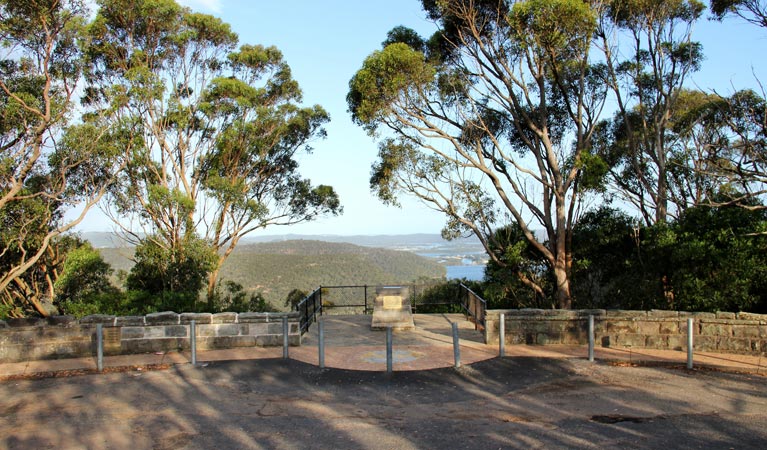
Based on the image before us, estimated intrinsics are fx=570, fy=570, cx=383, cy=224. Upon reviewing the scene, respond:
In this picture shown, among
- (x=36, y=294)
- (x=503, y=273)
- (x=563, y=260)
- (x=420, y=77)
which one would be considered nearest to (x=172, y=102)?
(x=36, y=294)

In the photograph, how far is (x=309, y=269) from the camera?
37906 mm

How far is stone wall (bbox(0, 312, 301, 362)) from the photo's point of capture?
1090cm

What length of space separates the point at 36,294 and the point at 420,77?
53.5 feet

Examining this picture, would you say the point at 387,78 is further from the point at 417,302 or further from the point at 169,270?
the point at 169,270

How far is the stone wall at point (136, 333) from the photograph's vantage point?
429 inches

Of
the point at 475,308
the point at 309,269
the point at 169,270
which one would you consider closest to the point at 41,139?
the point at 169,270

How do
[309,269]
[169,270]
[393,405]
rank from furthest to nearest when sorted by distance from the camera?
[309,269] < [169,270] < [393,405]

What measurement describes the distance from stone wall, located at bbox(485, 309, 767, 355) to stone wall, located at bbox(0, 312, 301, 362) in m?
4.77

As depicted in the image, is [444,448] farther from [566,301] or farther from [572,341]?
[566,301]

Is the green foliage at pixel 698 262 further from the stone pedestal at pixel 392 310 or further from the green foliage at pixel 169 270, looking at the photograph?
the green foliage at pixel 169 270

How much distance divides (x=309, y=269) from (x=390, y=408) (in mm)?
30249

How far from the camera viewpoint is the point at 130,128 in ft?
64.2

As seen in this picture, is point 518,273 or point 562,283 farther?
point 518,273

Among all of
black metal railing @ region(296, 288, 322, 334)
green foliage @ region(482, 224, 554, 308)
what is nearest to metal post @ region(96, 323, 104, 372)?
black metal railing @ region(296, 288, 322, 334)
